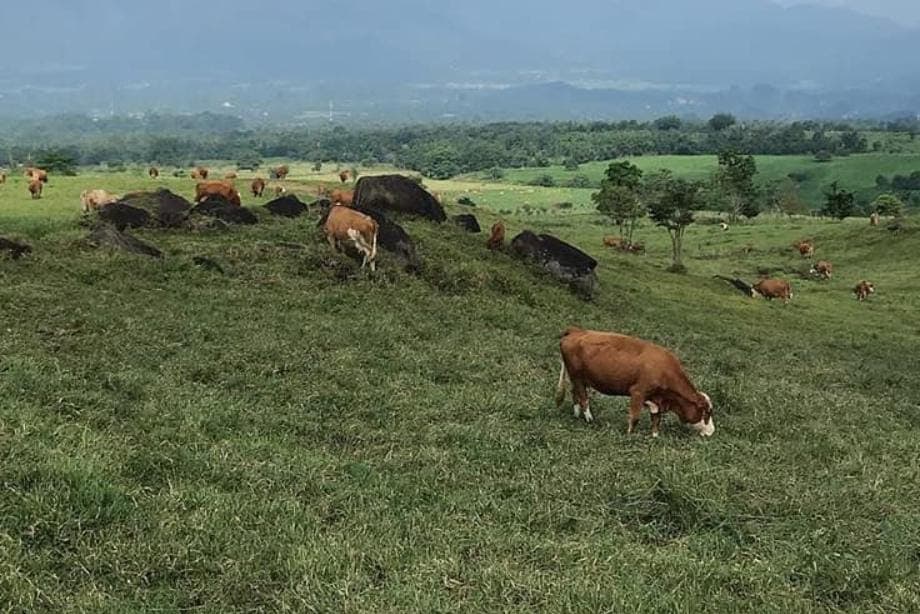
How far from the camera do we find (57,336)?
588 inches

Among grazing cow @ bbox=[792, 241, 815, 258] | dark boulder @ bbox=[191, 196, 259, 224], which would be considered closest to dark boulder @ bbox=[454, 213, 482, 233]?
dark boulder @ bbox=[191, 196, 259, 224]

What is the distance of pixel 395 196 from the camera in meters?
31.0

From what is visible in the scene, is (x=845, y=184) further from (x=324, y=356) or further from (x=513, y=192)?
(x=324, y=356)

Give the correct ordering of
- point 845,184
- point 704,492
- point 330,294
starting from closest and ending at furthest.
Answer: point 704,492
point 330,294
point 845,184

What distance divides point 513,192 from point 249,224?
290ft

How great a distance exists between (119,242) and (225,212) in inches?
196

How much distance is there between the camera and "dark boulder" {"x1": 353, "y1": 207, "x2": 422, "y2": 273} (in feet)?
80.2

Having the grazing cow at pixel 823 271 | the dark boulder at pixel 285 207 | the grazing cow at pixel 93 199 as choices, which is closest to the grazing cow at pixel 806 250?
the grazing cow at pixel 823 271

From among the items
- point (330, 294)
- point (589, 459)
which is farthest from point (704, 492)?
point (330, 294)

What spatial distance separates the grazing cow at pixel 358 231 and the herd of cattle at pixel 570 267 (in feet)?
0.09

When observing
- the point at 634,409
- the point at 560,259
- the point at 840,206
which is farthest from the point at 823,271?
the point at 634,409

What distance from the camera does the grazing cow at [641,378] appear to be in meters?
12.4

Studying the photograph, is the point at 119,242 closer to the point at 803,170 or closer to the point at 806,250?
the point at 806,250

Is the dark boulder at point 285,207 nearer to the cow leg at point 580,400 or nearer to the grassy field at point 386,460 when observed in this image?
the grassy field at point 386,460
